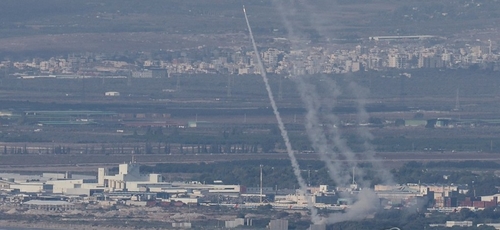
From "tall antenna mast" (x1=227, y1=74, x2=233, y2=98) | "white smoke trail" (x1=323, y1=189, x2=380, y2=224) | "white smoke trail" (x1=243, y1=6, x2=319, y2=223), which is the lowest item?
"white smoke trail" (x1=323, y1=189, x2=380, y2=224)

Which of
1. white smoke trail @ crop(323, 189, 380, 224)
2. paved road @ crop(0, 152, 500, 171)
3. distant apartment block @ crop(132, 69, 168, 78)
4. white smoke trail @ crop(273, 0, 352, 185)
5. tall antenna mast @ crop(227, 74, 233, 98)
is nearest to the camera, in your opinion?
white smoke trail @ crop(323, 189, 380, 224)

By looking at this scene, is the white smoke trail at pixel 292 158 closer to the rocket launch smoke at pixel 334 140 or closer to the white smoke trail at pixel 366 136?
the rocket launch smoke at pixel 334 140

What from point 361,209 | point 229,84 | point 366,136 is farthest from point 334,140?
point 229,84

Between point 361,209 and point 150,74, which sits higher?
point 150,74

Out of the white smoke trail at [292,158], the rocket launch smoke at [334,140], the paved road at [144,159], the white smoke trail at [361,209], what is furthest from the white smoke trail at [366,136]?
the white smoke trail at [361,209]

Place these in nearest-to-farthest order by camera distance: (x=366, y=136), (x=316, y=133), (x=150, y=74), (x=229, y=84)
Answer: (x=316, y=133) → (x=366, y=136) → (x=229, y=84) → (x=150, y=74)

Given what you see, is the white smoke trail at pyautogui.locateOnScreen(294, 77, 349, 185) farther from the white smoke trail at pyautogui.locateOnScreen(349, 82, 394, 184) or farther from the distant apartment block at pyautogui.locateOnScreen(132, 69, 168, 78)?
the distant apartment block at pyautogui.locateOnScreen(132, 69, 168, 78)

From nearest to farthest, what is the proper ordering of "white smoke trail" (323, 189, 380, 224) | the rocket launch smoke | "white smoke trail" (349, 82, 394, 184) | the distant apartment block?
1. "white smoke trail" (323, 189, 380, 224)
2. the rocket launch smoke
3. "white smoke trail" (349, 82, 394, 184)
4. the distant apartment block

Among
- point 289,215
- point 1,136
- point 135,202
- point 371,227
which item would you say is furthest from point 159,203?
point 1,136

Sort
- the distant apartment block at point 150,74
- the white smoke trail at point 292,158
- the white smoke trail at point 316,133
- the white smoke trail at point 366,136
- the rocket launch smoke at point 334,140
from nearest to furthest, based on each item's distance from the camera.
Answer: the rocket launch smoke at point 334,140 < the white smoke trail at point 292,158 < the white smoke trail at point 316,133 < the white smoke trail at point 366,136 < the distant apartment block at point 150,74

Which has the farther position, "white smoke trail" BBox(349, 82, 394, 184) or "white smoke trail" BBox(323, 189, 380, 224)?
"white smoke trail" BBox(349, 82, 394, 184)

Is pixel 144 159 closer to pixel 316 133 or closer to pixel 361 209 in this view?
pixel 316 133

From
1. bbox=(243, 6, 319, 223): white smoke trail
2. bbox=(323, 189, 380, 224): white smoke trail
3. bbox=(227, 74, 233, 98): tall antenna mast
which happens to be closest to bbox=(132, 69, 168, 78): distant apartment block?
bbox=(227, 74, 233, 98): tall antenna mast
